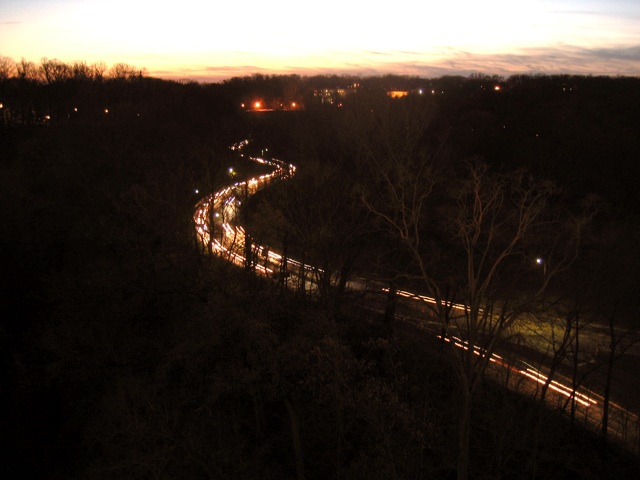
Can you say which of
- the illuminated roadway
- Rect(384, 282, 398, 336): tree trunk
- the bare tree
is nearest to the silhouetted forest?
the bare tree

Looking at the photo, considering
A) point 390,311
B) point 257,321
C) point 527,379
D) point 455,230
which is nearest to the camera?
point 257,321

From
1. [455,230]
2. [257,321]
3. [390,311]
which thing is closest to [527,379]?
[390,311]

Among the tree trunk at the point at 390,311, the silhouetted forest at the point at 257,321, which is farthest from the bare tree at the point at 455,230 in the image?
the tree trunk at the point at 390,311

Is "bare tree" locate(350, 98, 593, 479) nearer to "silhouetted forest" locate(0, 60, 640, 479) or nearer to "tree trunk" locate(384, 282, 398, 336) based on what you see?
"silhouetted forest" locate(0, 60, 640, 479)

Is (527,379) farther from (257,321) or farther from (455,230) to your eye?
(257,321)

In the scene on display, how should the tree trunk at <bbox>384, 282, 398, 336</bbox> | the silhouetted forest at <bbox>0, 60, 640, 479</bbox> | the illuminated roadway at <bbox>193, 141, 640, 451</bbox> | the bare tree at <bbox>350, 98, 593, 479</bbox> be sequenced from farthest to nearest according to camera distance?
the tree trunk at <bbox>384, 282, 398, 336</bbox> → the illuminated roadway at <bbox>193, 141, 640, 451</bbox> → the bare tree at <bbox>350, 98, 593, 479</bbox> → the silhouetted forest at <bbox>0, 60, 640, 479</bbox>

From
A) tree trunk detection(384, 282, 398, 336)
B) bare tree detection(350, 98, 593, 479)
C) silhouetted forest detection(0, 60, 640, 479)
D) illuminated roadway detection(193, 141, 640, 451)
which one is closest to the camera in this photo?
silhouetted forest detection(0, 60, 640, 479)

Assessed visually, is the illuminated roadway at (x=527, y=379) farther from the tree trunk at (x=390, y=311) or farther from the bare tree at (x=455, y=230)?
the bare tree at (x=455, y=230)

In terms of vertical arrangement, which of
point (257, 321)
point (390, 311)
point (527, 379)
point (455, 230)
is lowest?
point (527, 379)

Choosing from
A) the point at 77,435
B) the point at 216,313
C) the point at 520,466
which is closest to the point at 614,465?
the point at 520,466
